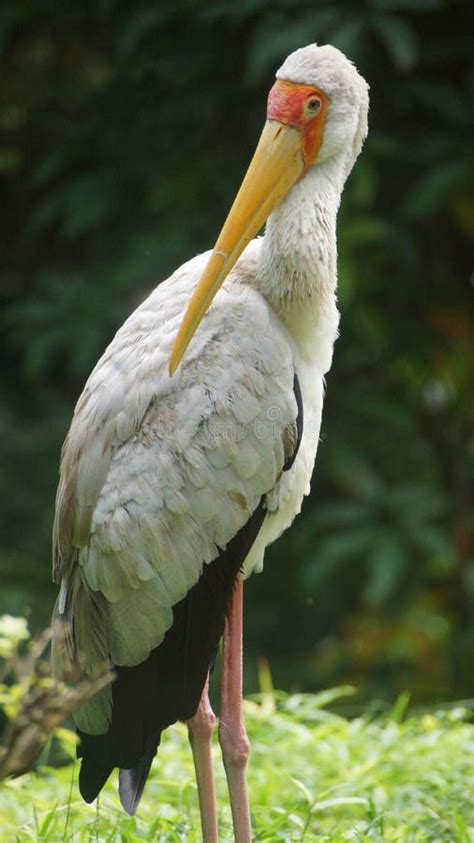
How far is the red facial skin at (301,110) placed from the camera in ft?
11.1

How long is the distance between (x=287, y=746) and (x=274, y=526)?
1.31 metres

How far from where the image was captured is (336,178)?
3.51m

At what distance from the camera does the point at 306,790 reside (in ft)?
12.9

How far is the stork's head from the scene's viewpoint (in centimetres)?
338

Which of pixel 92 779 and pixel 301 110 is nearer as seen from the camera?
pixel 301 110

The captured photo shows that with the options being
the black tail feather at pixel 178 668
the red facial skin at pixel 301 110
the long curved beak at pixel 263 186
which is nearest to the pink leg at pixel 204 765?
the black tail feather at pixel 178 668

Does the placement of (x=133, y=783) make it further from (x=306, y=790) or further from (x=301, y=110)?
(x=301, y=110)

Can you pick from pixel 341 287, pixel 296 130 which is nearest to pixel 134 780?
pixel 296 130

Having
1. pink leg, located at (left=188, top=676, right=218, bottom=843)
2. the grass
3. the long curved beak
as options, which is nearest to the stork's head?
the long curved beak

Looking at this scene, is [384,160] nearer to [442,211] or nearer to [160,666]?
[442,211]

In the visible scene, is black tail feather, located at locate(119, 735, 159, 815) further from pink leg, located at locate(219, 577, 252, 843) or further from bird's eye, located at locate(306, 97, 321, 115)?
bird's eye, located at locate(306, 97, 321, 115)

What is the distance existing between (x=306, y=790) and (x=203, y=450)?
1.14 metres

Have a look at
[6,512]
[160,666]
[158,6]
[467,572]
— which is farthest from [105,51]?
[160,666]

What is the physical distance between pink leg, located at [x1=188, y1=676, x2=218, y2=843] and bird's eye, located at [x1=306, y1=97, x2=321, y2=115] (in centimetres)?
136
